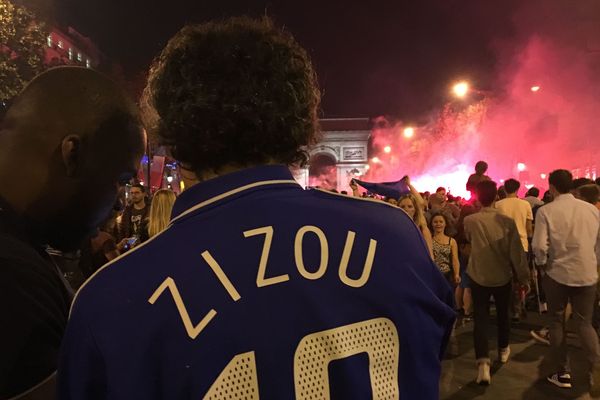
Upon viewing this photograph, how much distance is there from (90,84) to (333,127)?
6498 cm

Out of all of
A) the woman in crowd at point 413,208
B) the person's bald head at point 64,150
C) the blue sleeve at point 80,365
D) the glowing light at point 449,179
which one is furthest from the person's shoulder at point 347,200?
the glowing light at point 449,179

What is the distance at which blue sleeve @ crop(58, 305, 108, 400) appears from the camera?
0.91m

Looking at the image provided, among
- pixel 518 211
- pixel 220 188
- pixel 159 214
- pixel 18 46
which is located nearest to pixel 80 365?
pixel 220 188

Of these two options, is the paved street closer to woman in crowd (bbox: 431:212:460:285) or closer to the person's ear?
woman in crowd (bbox: 431:212:460:285)

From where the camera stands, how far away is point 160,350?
921 millimetres

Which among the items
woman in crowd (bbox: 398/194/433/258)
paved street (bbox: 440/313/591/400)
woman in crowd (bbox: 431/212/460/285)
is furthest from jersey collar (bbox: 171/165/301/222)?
woman in crowd (bbox: 431/212/460/285)

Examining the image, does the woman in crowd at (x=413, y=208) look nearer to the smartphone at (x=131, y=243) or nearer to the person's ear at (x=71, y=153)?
the smartphone at (x=131, y=243)

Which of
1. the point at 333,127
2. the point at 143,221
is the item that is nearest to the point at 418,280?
the point at 143,221

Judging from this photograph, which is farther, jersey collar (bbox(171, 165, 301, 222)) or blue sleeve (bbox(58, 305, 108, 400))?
jersey collar (bbox(171, 165, 301, 222))

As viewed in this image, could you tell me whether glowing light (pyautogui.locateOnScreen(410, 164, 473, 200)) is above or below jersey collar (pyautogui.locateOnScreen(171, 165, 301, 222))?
above

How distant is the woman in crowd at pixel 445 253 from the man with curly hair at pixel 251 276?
18.1 feet

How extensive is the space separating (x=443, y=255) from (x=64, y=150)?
600 centimetres

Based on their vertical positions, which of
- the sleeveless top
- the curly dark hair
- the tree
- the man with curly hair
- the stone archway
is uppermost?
the stone archway

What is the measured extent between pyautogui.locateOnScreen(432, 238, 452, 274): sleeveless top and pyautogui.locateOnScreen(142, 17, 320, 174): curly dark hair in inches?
226
